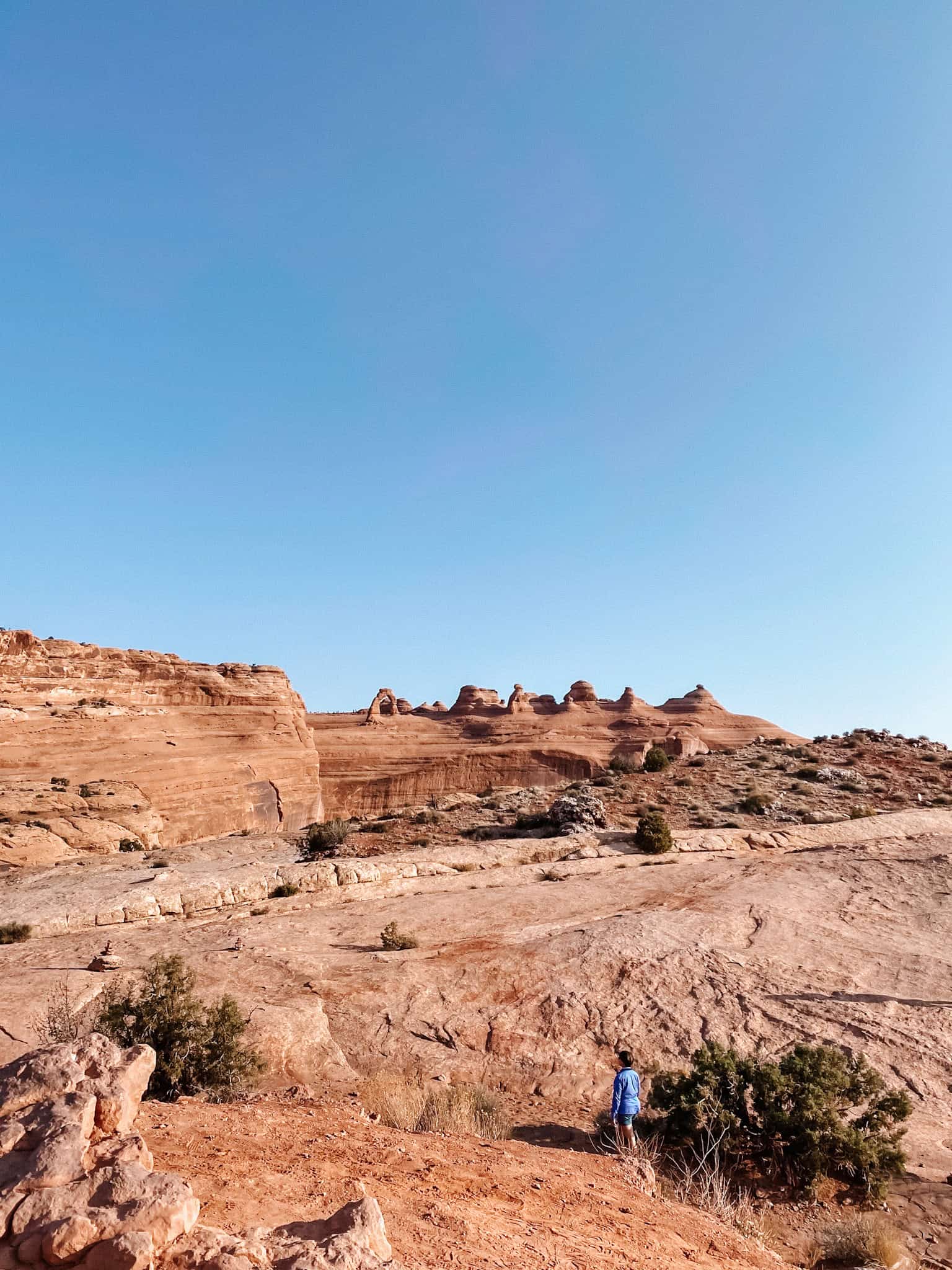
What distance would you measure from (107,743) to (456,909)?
29338 mm

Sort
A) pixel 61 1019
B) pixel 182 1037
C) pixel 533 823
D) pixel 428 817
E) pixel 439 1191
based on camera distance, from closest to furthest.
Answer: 1. pixel 439 1191
2. pixel 182 1037
3. pixel 61 1019
4. pixel 533 823
5. pixel 428 817

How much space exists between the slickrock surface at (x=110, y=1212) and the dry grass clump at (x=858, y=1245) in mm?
3930

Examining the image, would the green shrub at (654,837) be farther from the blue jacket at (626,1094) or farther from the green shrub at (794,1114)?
the blue jacket at (626,1094)

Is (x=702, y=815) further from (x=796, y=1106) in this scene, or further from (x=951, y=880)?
(x=796, y=1106)

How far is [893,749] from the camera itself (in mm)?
37125

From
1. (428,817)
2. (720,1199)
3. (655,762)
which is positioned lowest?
(720,1199)

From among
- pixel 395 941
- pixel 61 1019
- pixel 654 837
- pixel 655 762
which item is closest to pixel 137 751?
pixel 655 762

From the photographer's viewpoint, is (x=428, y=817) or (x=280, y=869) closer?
(x=280, y=869)

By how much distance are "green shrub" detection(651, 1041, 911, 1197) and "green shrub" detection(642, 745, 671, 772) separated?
26.7 metres

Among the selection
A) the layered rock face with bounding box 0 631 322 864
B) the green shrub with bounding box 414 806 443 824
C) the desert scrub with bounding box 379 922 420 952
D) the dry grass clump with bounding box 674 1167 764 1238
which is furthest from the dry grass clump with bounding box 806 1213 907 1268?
the layered rock face with bounding box 0 631 322 864

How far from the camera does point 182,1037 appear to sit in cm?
774

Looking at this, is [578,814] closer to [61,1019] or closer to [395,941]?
[395,941]

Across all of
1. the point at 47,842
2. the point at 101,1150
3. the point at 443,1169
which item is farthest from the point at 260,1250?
the point at 47,842

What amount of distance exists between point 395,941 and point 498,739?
223 feet
